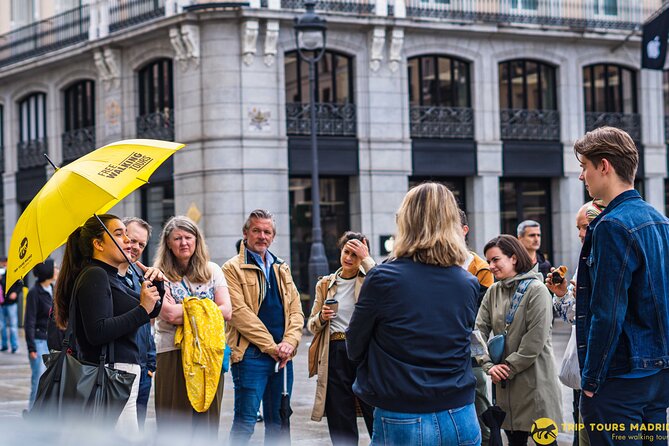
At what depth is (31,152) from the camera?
31.6 metres

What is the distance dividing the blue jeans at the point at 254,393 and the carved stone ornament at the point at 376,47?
18.6 metres

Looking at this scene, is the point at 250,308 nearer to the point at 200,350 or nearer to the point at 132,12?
the point at 200,350

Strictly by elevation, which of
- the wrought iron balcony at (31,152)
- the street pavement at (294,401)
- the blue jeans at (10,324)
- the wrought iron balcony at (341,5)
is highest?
the wrought iron balcony at (341,5)

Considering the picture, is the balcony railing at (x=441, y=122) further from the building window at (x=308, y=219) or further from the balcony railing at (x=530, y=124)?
the building window at (x=308, y=219)

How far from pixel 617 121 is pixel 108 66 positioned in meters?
14.2

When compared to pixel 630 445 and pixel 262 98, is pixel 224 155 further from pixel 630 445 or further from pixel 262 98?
pixel 630 445

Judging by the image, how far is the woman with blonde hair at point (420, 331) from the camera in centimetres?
465

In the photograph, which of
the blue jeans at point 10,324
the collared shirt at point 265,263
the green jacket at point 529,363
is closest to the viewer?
the green jacket at point 529,363

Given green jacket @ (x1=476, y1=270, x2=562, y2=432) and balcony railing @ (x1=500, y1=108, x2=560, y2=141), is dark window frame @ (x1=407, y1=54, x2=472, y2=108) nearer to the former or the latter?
balcony railing @ (x1=500, y1=108, x2=560, y2=141)

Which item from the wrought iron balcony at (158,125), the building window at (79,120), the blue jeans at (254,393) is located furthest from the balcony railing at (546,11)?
the blue jeans at (254,393)

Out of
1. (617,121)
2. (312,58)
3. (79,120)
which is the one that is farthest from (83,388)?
(617,121)

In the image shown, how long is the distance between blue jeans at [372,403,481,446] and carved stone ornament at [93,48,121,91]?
2426 centimetres

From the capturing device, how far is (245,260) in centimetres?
824

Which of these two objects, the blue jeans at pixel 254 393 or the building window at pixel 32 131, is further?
the building window at pixel 32 131
